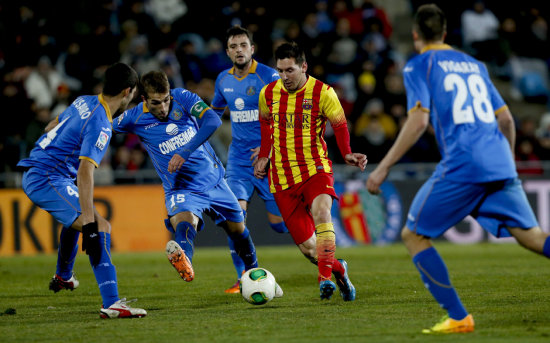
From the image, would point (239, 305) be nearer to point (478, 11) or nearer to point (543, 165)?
point (543, 165)

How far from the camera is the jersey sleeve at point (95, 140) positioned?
6.58 metres

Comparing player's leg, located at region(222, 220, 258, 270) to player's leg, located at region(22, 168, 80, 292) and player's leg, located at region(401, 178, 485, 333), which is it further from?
player's leg, located at region(401, 178, 485, 333)

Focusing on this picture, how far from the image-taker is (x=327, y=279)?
733cm

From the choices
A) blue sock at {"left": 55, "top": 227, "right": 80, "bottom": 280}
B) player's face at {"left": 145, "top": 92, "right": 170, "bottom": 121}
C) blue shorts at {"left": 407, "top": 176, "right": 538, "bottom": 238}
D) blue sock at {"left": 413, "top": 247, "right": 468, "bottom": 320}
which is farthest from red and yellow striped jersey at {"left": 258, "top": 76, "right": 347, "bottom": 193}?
blue sock at {"left": 413, "top": 247, "right": 468, "bottom": 320}

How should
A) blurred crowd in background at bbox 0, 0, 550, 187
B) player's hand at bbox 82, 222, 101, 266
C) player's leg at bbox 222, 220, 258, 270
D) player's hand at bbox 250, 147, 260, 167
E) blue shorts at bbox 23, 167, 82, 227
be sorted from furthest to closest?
blurred crowd in background at bbox 0, 0, 550, 187 < player's hand at bbox 250, 147, 260, 167 < player's leg at bbox 222, 220, 258, 270 < blue shorts at bbox 23, 167, 82, 227 < player's hand at bbox 82, 222, 101, 266

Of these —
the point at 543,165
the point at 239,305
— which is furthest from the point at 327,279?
the point at 543,165

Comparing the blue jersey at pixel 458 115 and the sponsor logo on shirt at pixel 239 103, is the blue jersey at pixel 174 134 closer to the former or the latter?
the sponsor logo on shirt at pixel 239 103

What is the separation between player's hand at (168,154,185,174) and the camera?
7641 mm

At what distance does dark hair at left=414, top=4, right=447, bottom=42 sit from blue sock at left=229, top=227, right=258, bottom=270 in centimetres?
350

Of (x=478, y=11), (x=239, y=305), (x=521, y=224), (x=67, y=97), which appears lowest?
(x=239, y=305)

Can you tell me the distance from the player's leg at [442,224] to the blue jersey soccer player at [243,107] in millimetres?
3935

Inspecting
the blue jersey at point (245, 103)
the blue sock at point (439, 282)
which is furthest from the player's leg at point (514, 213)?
the blue jersey at point (245, 103)

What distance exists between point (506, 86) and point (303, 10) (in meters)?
5.31

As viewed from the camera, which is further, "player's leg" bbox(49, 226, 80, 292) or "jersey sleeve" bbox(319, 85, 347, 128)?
"player's leg" bbox(49, 226, 80, 292)
